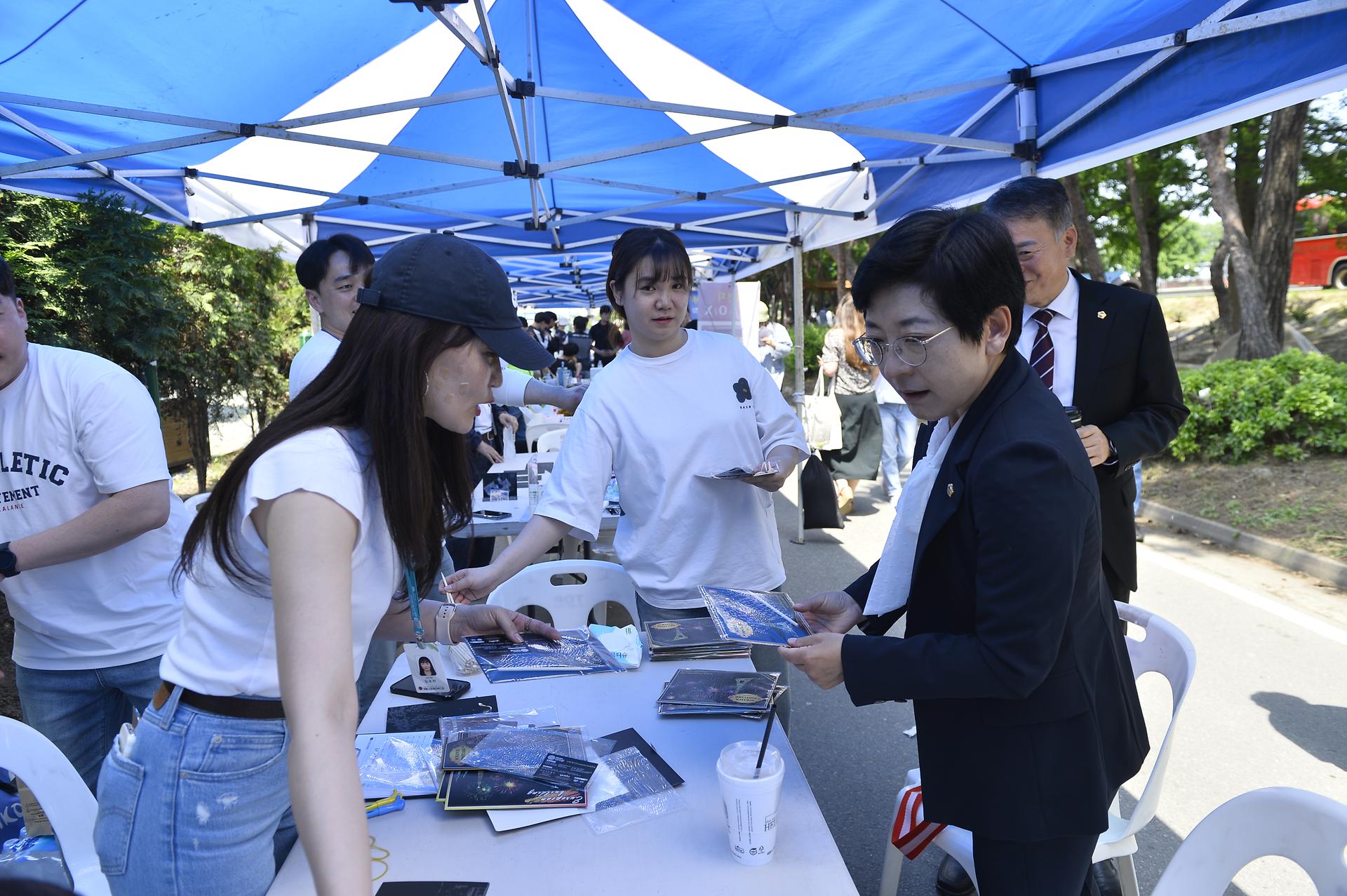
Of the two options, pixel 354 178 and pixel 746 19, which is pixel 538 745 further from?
pixel 354 178

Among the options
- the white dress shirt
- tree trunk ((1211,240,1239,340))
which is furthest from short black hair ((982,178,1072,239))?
tree trunk ((1211,240,1239,340))

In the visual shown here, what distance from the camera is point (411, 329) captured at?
4.29ft

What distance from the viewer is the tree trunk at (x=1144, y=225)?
15.2 m

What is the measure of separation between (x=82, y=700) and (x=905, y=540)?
2237 mm

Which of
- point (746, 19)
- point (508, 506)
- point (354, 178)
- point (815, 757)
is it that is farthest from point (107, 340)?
point (815, 757)

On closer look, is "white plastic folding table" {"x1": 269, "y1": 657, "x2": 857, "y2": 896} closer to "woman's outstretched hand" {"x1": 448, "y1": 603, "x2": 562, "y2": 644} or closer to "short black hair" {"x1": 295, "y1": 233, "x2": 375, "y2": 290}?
"woman's outstretched hand" {"x1": 448, "y1": 603, "x2": 562, "y2": 644}

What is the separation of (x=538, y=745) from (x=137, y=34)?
14.2 ft

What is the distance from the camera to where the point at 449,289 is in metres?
1.31

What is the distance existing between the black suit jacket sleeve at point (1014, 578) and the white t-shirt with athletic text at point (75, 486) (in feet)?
6.72

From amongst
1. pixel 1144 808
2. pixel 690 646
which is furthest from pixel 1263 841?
pixel 690 646

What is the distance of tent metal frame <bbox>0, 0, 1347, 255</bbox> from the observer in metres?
3.57

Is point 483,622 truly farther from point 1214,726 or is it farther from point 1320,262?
point 1320,262

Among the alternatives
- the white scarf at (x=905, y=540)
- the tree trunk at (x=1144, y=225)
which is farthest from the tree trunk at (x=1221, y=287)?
the white scarf at (x=905, y=540)

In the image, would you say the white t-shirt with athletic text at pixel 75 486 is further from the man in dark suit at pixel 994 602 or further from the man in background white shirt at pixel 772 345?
the man in background white shirt at pixel 772 345
